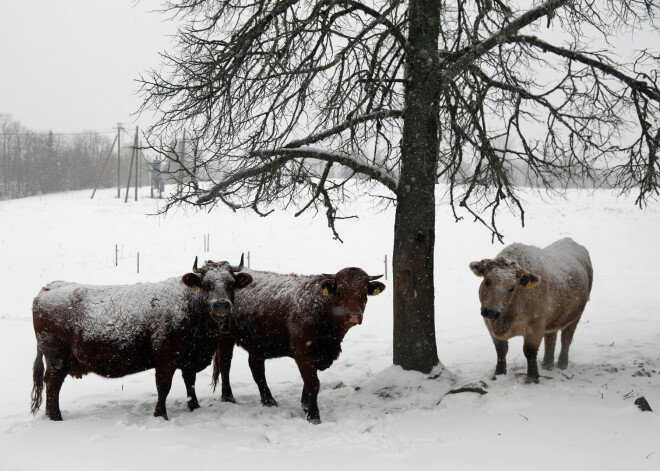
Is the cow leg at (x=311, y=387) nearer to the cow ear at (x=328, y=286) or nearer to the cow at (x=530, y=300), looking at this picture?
the cow ear at (x=328, y=286)

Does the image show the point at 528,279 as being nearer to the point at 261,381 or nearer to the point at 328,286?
the point at 328,286

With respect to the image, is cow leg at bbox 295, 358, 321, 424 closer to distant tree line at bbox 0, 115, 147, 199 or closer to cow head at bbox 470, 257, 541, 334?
cow head at bbox 470, 257, 541, 334

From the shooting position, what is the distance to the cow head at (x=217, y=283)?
571cm

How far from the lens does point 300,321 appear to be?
6164 mm

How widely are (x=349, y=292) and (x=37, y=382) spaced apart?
3996 millimetres

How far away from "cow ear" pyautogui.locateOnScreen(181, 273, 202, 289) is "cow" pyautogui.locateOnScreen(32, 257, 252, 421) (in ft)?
0.04

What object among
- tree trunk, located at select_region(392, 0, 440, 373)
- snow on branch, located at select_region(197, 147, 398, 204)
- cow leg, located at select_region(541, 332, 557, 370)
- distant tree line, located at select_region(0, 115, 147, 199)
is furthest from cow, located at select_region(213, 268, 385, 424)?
distant tree line, located at select_region(0, 115, 147, 199)

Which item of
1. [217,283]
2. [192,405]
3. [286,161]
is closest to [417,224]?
[286,161]

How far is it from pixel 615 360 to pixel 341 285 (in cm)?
508

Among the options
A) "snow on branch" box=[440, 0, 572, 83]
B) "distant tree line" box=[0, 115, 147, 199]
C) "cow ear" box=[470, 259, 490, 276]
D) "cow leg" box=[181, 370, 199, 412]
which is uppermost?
"distant tree line" box=[0, 115, 147, 199]

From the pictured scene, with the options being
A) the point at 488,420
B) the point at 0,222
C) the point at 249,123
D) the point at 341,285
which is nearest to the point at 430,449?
the point at 488,420

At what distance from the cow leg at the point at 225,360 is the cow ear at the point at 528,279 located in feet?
13.8

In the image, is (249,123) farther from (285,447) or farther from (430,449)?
(430,449)

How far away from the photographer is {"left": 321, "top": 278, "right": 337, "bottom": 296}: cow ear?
5.90 metres
